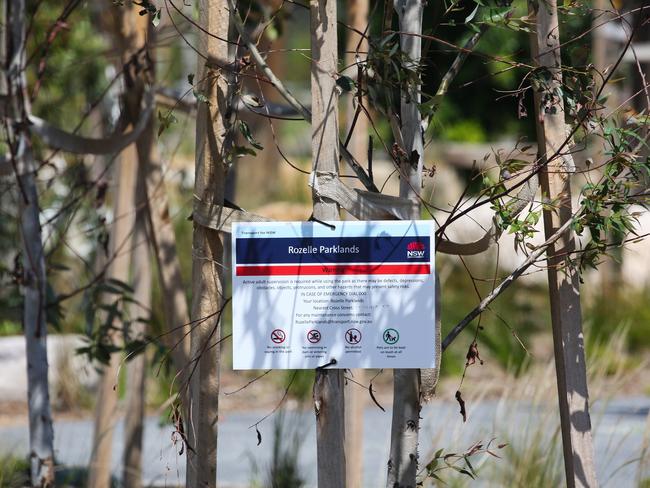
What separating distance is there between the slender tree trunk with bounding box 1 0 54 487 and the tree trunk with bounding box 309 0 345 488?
1.31m

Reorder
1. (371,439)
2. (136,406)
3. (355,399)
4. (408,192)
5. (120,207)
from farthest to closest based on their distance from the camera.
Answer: (371,439) < (120,207) < (136,406) < (355,399) < (408,192)

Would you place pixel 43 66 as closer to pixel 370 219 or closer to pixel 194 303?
pixel 194 303

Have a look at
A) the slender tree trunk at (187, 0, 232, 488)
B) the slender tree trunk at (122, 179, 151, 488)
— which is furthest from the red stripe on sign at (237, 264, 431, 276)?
the slender tree trunk at (122, 179, 151, 488)

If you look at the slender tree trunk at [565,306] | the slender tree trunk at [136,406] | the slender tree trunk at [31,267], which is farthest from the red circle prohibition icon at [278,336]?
the slender tree trunk at [136,406]

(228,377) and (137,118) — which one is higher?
(137,118)

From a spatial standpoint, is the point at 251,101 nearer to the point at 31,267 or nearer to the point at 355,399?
the point at 31,267

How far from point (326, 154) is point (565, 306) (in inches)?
30.5

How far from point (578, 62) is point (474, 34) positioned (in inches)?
19.0

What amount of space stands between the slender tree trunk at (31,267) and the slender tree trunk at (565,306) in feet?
5.34

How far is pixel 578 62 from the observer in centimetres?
268

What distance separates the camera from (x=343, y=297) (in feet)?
7.22

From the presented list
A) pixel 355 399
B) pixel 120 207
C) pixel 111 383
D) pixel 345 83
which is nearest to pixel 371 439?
pixel 111 383

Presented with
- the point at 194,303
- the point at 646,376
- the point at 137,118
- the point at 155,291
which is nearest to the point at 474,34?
the point at 194,303

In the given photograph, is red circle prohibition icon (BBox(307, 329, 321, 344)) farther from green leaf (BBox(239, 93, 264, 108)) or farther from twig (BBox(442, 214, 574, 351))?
green leaf (BBox(239, 93, 264, 108))
